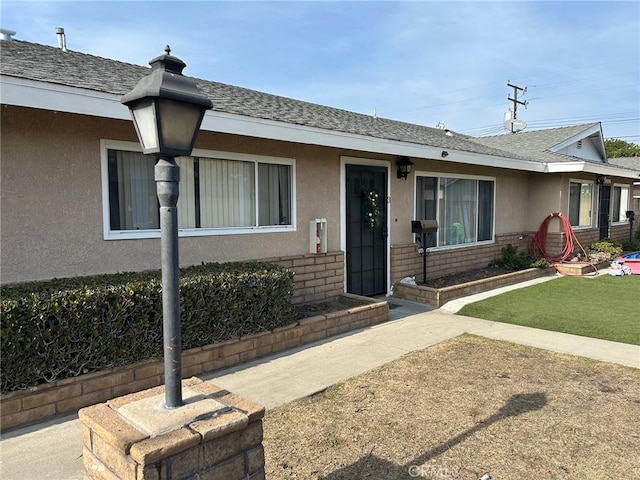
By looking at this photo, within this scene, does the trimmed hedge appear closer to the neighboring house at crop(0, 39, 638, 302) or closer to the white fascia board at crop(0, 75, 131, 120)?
the neighboring house at crop(0, 39, 638, 302)

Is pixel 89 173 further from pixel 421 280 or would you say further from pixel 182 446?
pixel 421 280

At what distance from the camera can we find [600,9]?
846 cm

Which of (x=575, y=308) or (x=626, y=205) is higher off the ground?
(x=626, y=205)

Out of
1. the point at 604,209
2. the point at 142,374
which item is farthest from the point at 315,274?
the point at 604,209

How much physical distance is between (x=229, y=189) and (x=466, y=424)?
3.99 m

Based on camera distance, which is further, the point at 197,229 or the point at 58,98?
the point at 197,229

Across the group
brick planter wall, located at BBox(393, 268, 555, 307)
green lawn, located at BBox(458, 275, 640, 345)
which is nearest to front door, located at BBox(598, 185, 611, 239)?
green lawn, located at BBox(458, 275, 640, 345)

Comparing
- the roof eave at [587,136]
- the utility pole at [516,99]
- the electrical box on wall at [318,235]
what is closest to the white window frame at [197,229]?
the electrical box on wall at [318,235]

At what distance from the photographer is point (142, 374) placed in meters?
3.96

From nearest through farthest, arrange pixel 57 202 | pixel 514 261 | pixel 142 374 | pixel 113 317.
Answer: pixel 113 317, pixel 142 374, pixel 57 202, pixel 514 261

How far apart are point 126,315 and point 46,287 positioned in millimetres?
707

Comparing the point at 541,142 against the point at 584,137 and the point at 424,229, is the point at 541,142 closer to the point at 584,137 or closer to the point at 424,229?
the point at 584,137

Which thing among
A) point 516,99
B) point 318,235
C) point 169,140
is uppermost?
point 516,99

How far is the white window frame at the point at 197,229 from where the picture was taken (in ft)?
15.2
